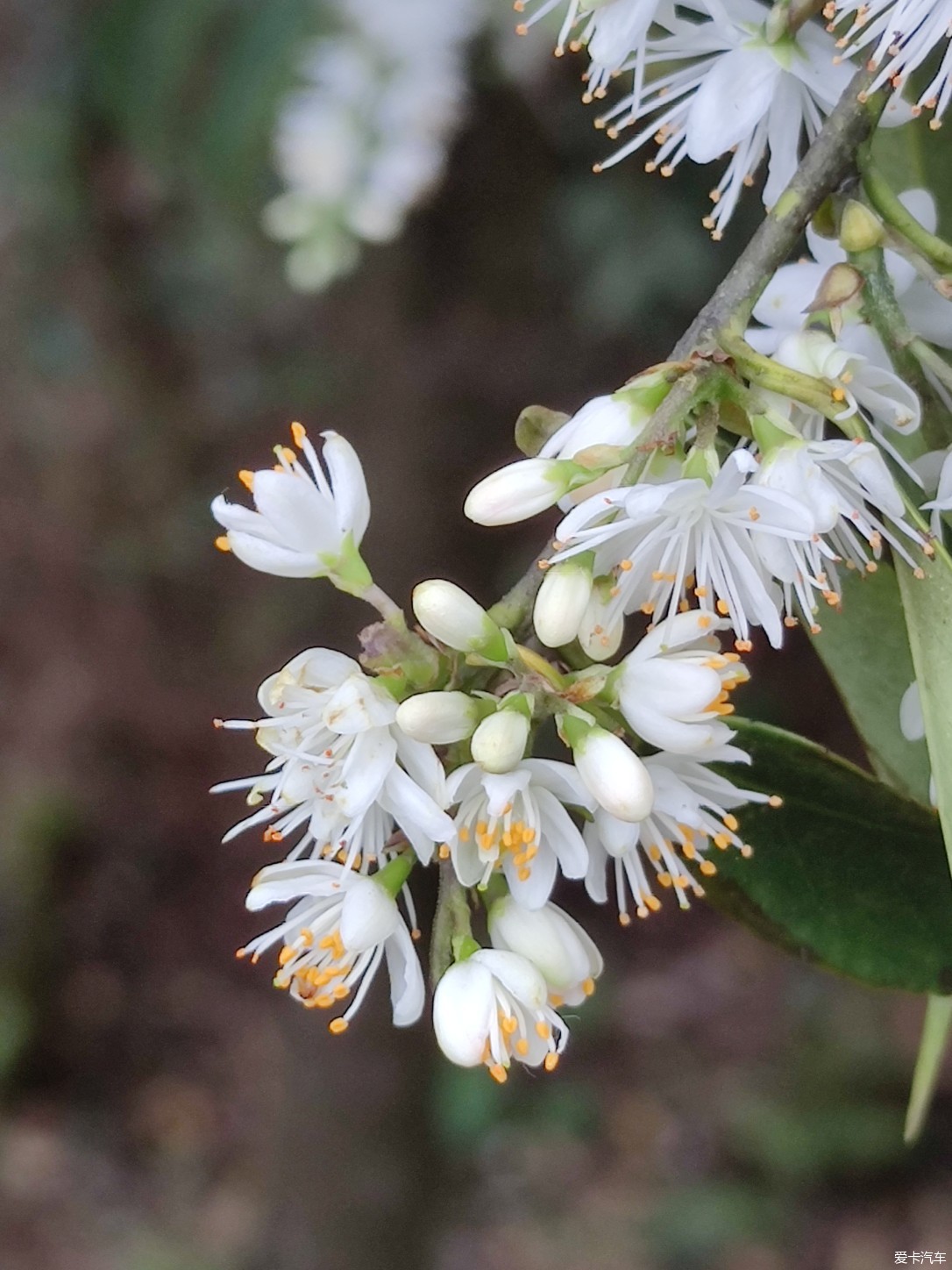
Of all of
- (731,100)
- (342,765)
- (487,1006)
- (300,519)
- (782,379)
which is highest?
(731,100)

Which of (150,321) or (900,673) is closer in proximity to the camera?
(900,673)

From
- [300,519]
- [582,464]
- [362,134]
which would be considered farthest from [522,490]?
[362,134]

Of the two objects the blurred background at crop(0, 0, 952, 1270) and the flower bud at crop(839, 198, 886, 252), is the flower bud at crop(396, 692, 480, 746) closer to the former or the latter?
the flower bud at crop(839, 198, 886, 252)

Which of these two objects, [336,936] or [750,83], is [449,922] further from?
[750,83]

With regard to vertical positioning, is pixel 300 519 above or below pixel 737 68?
below

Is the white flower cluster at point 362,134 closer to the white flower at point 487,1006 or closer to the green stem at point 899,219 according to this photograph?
the green stem at point 899,219

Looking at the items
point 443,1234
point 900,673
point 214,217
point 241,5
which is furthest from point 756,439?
point 443,1234

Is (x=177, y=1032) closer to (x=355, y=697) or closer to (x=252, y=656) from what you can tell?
(x=252, y=656)
